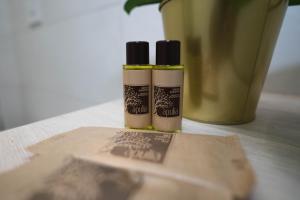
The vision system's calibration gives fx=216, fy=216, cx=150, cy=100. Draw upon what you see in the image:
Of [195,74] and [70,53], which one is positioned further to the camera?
[70,53]

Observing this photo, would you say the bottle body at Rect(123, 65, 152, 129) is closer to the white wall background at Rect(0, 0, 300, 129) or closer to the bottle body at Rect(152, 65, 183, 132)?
the bottle body at Rect(152, 65, 183, 132)

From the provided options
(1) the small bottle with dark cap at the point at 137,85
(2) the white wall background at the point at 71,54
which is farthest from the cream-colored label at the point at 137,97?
(2) the white wall background at the point at 71,54

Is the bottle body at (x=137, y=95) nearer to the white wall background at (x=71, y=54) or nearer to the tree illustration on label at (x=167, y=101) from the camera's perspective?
the tree illustration on label at (x=167, y=101)

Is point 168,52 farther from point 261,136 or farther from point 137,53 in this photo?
point 261,136

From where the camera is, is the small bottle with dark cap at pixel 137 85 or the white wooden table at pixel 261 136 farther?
the small bottle with dark cap at pixel 137 85

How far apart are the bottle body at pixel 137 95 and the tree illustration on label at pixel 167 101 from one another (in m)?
0.02

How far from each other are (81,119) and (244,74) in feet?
0.93

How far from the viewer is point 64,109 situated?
0.92 m

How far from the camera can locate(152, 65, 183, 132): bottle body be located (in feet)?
0.98

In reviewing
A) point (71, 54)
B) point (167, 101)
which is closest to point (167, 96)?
point (167, 101)

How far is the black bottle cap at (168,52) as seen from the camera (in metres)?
0.30

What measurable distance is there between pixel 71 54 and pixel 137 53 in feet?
2.07

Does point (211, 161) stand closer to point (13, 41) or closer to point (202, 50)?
point (202, 50)

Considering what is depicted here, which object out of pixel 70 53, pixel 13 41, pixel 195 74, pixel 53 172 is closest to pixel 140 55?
pixel 195 74
